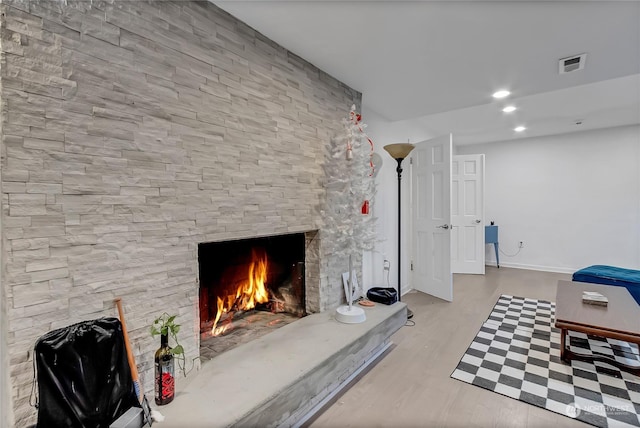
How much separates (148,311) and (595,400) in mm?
2685

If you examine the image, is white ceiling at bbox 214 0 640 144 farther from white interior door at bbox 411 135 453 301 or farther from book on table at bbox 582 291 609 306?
book on table at bbox 582 291 609 306

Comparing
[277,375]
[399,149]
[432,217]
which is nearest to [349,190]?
[399,149]

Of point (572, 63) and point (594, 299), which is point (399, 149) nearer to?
point (572, 63)

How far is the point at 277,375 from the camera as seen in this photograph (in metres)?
1.59

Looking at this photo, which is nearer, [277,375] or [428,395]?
[277,375]

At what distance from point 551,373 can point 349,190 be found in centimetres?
199

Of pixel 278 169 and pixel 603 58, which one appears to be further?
pixel 603 58

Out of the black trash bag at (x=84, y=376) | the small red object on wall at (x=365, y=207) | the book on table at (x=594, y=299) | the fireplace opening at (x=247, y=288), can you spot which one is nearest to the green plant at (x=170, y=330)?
the black trash bag at (x=84, y=376)

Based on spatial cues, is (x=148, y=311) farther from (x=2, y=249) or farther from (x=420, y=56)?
(x=420, y=56)

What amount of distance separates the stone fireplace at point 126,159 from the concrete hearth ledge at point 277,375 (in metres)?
0.20

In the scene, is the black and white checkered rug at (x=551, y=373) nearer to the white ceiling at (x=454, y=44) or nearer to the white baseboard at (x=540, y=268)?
the white ceiling at (x=454, y=44)

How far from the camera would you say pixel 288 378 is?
5.13 feet

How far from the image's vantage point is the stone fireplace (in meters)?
1.08

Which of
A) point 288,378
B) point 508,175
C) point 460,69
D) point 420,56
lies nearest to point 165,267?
point 288,378
